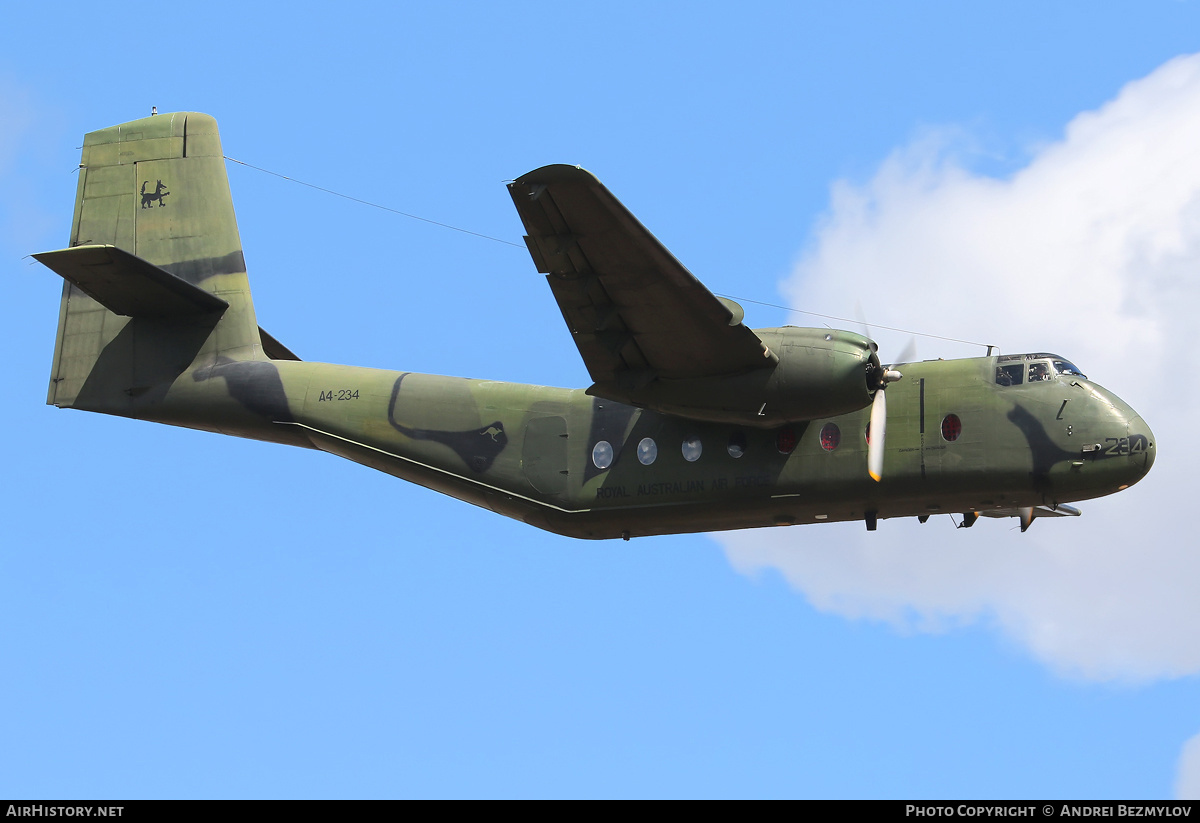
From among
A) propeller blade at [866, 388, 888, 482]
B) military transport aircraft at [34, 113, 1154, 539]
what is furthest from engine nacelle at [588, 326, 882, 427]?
propeller blade at [866, 388, 888, 482]

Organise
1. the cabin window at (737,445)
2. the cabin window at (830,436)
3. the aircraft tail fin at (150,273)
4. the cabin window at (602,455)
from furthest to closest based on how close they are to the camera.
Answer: the aircraft tail fin at (150,273)
the cabin window at (602,455)
the cabin window at (737,445)
the cabin window at (830,436)

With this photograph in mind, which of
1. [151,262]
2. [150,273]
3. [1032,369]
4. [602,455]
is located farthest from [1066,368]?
[151,262]

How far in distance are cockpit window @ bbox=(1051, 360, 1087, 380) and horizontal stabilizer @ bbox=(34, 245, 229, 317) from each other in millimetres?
14585

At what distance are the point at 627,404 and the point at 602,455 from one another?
1139 mm

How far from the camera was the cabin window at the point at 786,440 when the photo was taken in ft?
75.0

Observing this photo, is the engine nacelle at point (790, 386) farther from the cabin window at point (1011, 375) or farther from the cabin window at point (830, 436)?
the cabin window at point (1011, 375)

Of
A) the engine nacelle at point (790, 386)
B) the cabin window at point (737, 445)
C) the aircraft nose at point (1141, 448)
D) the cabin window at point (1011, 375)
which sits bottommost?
the aircraft nose at point (1141, 448)

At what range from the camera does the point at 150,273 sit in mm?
26125

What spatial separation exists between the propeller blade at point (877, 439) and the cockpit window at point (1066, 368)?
8.59ft

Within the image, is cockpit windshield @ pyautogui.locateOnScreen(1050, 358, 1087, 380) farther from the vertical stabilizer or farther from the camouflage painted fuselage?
the vertical stabilizer

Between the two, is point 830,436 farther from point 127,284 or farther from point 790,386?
point 127,284

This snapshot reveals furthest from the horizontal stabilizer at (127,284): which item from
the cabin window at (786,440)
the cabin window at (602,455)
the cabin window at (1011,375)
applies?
the cabin window at (1011,375)
